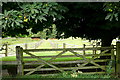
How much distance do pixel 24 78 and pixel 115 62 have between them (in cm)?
392

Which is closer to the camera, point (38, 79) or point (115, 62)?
point (38, 79)

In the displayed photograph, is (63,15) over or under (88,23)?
over

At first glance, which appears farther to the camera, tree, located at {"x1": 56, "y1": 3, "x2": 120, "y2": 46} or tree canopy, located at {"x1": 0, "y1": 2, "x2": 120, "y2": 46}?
tree, located at {"x1": 56, "y1": 3, "x2": 120, "y2": 46}

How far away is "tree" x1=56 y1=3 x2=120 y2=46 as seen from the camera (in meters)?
5.01

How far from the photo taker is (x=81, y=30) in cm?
755

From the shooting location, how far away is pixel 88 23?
6.34 m

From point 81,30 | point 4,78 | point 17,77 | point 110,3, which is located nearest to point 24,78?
point 17,77

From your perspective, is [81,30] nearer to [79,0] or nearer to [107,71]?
[107,71]

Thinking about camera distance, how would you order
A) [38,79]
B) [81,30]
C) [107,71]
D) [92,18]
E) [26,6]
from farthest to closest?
[81,30], [107,71], [38,79], [92,18], [26,6]

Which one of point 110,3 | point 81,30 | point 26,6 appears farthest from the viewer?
point 81,30

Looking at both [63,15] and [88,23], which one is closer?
[63,15]

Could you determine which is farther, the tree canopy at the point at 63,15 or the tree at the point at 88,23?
the tree at the point at 88,23

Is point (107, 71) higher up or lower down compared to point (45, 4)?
lower down

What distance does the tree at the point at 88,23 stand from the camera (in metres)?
5.01
